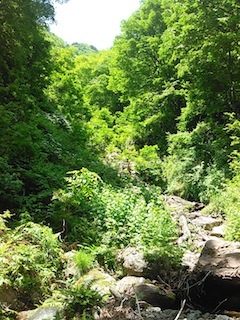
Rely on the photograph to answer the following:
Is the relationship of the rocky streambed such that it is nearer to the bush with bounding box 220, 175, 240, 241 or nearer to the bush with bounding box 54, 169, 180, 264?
the bush with bounding box 54, 169, 180, 264

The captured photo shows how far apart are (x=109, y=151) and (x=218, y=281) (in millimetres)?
12266

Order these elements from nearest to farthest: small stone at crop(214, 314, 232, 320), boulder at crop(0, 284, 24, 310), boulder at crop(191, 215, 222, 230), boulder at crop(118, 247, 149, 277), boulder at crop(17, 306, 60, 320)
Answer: boulder at crop(17, 306, 60, 320), boulder at crop(0, 284, 24, 310), small stone at crop(214, 314, 232, 320), boulder at crop(118, 247, 149, 277), boulder at crop(191, 215, 222, 230)

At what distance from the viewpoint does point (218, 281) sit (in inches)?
212

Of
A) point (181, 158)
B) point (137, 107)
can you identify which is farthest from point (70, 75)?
point (181, 158)

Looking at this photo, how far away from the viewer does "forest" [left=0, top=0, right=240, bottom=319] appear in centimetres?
581

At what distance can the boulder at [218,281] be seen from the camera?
17.3 feet

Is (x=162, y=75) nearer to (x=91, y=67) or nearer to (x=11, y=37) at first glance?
(x=11, y=37)

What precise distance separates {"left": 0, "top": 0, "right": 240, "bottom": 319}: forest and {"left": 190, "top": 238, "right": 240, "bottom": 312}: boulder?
23.2 inches

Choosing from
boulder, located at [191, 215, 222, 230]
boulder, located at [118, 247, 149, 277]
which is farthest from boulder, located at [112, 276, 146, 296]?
boulder, located at [191, 215, 222, 230]

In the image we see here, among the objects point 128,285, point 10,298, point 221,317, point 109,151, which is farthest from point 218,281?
point 109,151

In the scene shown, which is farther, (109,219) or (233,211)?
(233,211)

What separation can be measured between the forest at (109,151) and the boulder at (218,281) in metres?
0.59

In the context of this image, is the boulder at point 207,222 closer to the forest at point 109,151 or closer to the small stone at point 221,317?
the forest at point 109,151

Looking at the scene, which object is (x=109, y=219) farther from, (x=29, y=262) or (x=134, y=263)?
(x=29, y=262)
